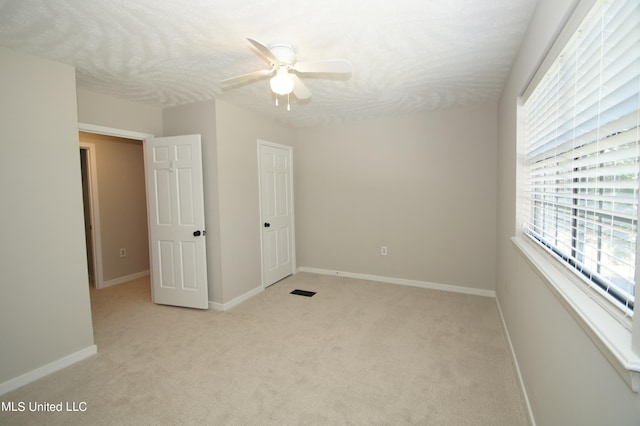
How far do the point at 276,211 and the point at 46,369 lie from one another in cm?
294

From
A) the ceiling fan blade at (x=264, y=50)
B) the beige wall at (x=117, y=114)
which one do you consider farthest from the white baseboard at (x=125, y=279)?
the ceiling fan blade at (x=264, y=50)

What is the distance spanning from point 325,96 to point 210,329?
2.77 metres

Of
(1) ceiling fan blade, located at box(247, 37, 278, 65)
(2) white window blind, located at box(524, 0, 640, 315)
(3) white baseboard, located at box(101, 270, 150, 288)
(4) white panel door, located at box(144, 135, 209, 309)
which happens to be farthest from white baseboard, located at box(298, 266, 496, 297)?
(1) ceiling fan blade, located at box(247, 37, 278, 65)

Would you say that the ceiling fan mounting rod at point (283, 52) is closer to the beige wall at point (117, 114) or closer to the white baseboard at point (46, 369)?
the beige wall at point (117, 114)

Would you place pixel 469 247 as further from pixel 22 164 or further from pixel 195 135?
pixel 22 164

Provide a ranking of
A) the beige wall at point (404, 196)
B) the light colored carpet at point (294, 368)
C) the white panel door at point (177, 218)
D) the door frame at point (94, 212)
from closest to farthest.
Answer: the light colored carpet at point (294, 368)
the white panel door at point (177, 218)
the beige wall at point (404, 196)
the door frame at point (94, 212)

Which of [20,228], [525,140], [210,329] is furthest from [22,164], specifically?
[525,140]

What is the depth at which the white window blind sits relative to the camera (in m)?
0.89

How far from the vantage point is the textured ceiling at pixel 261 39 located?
174 centimetres

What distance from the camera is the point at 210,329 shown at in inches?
121

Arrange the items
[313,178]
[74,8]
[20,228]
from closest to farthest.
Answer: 1. [74,8]
2. [20,228]
3. [313,178]

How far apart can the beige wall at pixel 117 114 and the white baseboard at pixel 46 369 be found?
2153 millimetres

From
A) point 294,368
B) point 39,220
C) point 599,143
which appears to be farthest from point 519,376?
point 39,220

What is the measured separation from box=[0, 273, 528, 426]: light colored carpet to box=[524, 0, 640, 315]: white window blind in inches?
47.6
